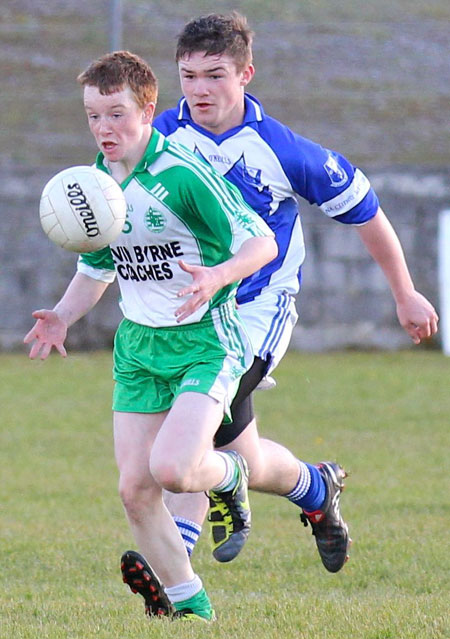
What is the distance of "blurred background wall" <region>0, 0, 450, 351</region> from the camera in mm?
13758

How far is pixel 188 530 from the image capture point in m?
4.88

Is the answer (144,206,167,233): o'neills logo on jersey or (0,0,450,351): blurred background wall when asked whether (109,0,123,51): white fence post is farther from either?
(144,206,167,233): o'neills logo on jersey

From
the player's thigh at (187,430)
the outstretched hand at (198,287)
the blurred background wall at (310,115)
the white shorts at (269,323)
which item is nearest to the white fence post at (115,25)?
the blurred background wall at (310,115)

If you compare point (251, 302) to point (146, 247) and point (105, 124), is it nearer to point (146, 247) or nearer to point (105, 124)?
point (146, 247)

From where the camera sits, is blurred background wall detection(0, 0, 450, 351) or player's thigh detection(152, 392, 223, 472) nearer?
player's thigh detection(152, 392, 223, 472)

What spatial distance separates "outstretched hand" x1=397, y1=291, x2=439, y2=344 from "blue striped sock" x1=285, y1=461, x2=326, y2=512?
0.79 m

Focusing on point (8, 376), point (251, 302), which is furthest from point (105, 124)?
point (8, 376)

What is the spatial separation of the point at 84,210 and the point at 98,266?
627 mm

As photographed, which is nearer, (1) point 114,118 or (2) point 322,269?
(1) point 114,118

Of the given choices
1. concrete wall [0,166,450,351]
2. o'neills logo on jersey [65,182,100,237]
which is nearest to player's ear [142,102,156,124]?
o'neills logo on jersey [65,182,100,237]

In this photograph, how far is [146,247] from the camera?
432 centimetres

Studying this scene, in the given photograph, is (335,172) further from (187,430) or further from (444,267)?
(444,267)

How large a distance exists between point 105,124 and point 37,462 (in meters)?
4.72

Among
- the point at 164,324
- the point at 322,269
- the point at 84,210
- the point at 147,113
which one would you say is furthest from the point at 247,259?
the point at 322,269
